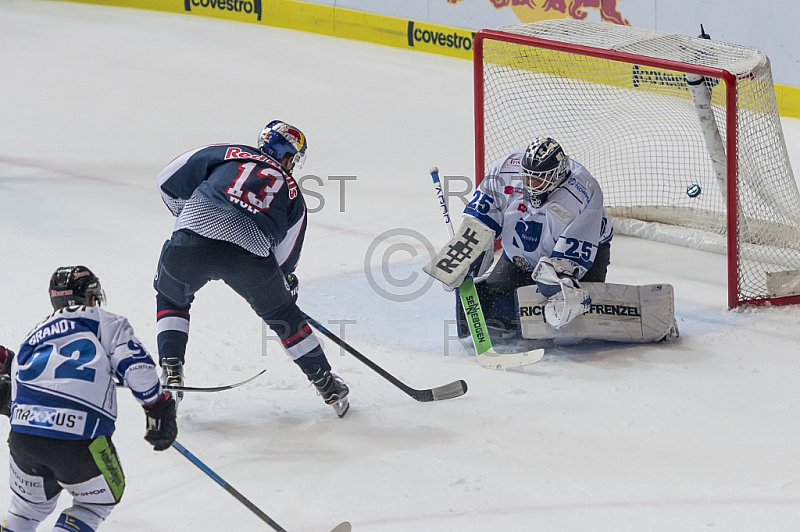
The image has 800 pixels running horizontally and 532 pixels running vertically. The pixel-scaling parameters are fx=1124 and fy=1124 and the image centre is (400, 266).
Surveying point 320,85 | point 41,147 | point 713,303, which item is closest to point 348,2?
point 320,85

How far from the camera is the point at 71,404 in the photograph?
8.84ft

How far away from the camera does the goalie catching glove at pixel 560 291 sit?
167 inches

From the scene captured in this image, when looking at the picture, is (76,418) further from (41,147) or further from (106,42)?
(106,42)

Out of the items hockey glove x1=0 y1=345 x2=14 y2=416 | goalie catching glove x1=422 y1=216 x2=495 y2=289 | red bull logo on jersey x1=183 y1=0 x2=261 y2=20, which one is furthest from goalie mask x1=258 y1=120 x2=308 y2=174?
red bull logo on jersey x1=183 y1=0 x2=261 y2=20

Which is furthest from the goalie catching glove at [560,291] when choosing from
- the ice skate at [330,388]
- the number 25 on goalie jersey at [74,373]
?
the number 25 on goalie jersey at [74,373]

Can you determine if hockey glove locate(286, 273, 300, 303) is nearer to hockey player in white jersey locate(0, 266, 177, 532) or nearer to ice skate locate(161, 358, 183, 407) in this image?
ice skate locate(161, 358, 183, 407)

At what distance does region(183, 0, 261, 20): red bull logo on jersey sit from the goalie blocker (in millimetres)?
6681

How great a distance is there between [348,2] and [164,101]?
91.2 inches

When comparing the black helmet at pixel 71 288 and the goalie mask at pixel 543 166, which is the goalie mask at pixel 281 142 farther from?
the black helmet at pixel 71 288

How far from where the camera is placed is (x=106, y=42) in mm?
9570

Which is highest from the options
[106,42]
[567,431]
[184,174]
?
[106,42]

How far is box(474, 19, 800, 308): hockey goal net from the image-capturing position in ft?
16.0

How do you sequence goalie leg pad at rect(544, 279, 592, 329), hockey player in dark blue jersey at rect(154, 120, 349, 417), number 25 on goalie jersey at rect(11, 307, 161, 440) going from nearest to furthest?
number 25 on goalie jersey at rect(11, 307, 161, 440) < hockey player in dark blue jersey at rect(154, 120, 349, 417) < goalie leg pad at rect(544, 279, 592, 329)

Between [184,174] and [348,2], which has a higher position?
[348,2]
